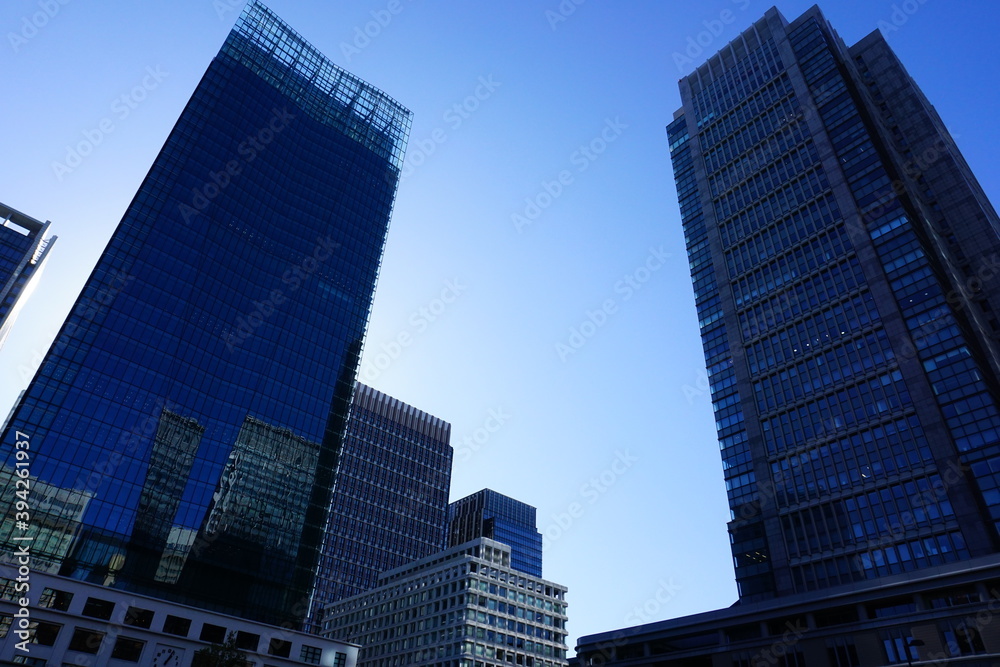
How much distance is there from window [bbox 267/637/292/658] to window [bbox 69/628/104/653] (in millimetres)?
16877

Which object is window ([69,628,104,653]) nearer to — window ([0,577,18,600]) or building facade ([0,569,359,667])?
building facade ([0,569,359,667])

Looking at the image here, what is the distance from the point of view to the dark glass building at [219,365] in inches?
2714

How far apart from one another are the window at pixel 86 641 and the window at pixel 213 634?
31.6 ft

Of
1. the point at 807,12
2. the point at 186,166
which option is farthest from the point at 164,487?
the point at 807,12

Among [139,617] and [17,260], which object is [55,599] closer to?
[139,617]

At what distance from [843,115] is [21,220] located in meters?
172

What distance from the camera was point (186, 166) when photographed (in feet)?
301

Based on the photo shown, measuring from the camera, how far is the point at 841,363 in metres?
77.7

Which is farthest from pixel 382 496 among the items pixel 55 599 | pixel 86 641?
pixel 55 599

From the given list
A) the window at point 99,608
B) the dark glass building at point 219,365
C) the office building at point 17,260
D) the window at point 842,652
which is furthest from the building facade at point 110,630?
the office building at point 17,260

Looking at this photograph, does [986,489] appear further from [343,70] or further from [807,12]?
[343,70]

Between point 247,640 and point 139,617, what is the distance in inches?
449

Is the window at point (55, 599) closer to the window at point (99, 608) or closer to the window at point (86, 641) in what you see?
the window at point (99, 608)

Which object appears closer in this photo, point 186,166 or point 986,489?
point 986,489
